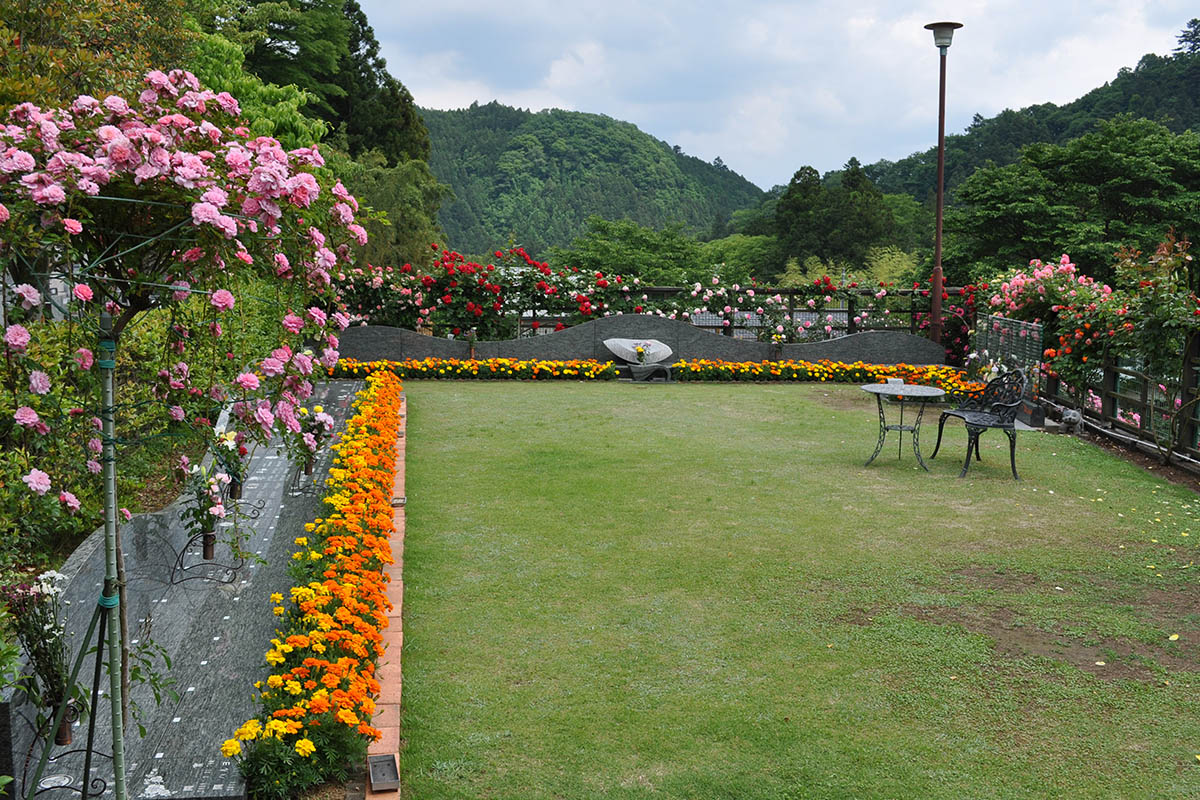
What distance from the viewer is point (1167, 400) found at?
8.23 m

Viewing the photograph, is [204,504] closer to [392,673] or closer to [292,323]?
[392,673]

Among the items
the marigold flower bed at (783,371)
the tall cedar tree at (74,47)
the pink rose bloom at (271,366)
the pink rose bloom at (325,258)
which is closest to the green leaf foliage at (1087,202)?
the marigold flower bed at (783,371)

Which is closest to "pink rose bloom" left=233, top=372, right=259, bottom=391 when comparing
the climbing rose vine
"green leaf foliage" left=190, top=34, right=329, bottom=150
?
the climbing rose vine

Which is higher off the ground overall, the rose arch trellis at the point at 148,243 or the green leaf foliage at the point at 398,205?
the green leaf foliage at the point at 398,205

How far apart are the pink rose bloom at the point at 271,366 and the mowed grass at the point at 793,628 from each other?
4.42ft

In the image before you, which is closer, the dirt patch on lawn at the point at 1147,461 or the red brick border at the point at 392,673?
the red brick border at the point at 392,673

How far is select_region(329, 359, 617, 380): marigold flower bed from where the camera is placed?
1282 centimetres

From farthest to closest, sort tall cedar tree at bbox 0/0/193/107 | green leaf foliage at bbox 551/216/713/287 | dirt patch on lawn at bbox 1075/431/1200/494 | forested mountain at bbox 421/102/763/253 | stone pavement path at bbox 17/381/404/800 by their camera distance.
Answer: forested mountain at bbox 421/102/763/253 < green leaf foliage at bbox 551/216/713/287 < dirt patch on lawn at bbox 1075/431/1200/494 < tall cedar tree at bbox 0/0/193/107 < stone pavement path at bbox 17/381/404/800

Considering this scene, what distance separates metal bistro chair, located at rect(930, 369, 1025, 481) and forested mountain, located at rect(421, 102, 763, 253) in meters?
35.4

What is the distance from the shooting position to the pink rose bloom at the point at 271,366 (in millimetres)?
3201

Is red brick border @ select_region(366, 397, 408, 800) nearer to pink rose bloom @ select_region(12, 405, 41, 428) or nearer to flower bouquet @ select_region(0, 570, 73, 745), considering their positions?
flower bouquet @ select_region(0, 570, 73, 745)

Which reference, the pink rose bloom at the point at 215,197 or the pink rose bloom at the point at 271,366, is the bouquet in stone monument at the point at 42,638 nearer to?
the pink rose bloom at the point at 271,366

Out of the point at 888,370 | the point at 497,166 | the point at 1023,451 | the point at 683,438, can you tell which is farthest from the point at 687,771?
the point at 497,166

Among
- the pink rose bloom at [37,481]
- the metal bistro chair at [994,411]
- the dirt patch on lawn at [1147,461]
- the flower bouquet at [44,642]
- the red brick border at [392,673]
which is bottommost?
the red brick border at [392,673]
